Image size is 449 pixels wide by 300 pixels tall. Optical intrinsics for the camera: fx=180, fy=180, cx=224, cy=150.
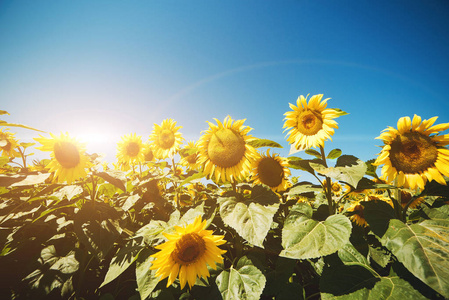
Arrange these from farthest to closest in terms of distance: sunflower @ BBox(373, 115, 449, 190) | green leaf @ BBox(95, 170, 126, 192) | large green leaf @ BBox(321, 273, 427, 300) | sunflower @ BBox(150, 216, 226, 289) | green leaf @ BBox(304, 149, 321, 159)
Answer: green leaf @ BBox(304, 149, 321, 159), green leaf @ BBox(95, 170, 126, 192), sunflower @ BBox(373, 115, 449, 190), sunflower @ BBox(150, 216, 226, 289), large green leaf @ BBox(321, 273, 427, 300)

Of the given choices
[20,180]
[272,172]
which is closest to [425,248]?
[272,172]

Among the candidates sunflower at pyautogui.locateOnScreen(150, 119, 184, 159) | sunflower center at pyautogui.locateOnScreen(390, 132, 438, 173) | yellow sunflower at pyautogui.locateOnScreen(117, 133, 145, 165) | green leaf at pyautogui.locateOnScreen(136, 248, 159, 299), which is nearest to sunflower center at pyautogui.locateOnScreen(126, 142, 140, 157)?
yellow sunflower at pyautogui.locateOnScreen(117, 133, 145, 165)

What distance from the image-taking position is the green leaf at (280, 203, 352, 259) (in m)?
1.53

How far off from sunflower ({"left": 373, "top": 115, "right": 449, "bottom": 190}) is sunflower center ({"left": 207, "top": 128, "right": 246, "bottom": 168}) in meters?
1.66

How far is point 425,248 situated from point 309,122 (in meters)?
1.76

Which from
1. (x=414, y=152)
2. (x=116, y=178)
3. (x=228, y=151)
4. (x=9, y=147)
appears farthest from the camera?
(x=9, y=147)

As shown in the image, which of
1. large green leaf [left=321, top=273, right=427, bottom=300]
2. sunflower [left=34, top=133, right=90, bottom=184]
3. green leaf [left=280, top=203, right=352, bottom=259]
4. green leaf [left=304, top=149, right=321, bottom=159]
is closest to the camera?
large green leaf [left=321, top=273, right=427, bottom=300]

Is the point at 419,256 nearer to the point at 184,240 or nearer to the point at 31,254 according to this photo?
the point at 184,240

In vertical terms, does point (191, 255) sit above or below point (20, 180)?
below

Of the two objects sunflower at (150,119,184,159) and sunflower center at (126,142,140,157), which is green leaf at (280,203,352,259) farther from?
sunflower center at (126,142,140,157)

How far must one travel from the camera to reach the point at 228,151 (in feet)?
8.15

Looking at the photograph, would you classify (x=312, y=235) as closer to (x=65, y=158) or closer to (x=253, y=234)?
(x=253, y=234)

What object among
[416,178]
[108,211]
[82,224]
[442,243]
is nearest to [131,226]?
[108,211]

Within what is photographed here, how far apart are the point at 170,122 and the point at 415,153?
441 centimetres
